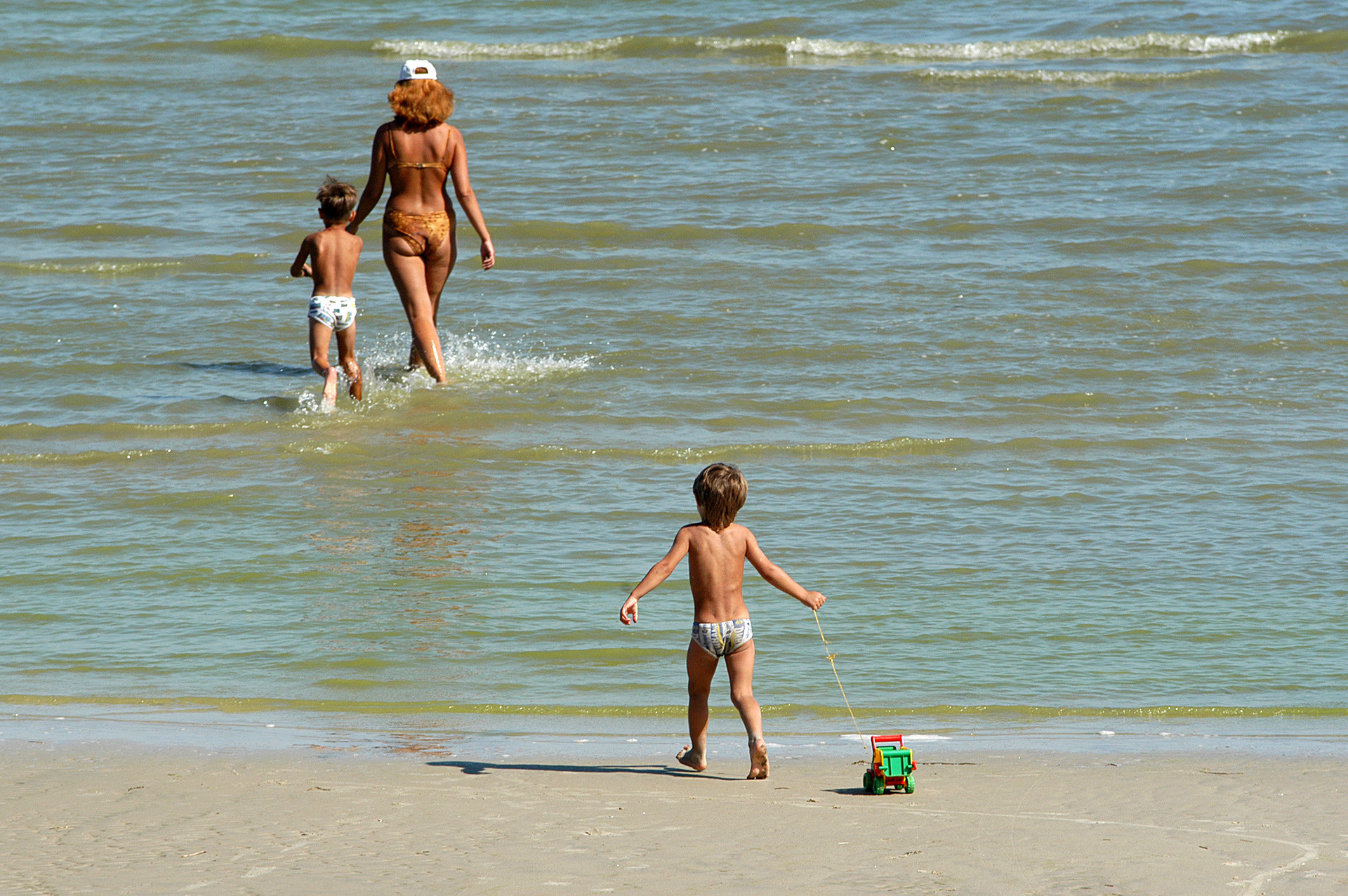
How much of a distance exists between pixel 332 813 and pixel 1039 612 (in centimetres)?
278

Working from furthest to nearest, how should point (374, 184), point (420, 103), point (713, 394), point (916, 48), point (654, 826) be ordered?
point (916, 48)
point (713, 394)
point (374, 184)
point (420, 103)
point (654, 826)

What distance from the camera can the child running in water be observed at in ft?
27.7

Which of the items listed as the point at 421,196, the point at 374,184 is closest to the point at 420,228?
the point at 421,196

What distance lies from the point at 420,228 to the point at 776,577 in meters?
4.78

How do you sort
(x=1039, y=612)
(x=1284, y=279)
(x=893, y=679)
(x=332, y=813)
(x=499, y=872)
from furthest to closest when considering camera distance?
1. (x=1284, y=279)
2. (x=1039, y=612)
3. (x=893, y=679)
4. (x=332, y=813)
5. (x=499, y=872)

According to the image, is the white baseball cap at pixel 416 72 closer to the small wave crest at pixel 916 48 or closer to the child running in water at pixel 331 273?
the child running in water at pixel 331 273

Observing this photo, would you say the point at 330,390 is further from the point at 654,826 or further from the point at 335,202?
the point at 654,826

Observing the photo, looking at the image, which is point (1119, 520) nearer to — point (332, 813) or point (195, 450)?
point (332, 813)

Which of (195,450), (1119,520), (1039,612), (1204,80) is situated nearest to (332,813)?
(1039,612)

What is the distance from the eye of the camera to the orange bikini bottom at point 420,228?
8.61 meters

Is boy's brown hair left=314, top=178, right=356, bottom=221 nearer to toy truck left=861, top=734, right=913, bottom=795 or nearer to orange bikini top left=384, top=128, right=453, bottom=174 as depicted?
orange bikini top left=384, top=128, right=453, bottom=174

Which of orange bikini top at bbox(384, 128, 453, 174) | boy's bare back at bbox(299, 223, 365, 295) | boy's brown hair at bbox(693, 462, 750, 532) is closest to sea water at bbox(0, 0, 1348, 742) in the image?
boy's bare back at bbox(299, 223, 365, 295)

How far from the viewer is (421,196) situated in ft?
28.2

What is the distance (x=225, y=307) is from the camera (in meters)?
10.8
